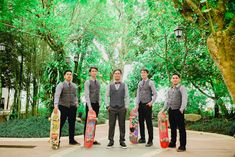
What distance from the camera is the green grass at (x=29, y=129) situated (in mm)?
9984

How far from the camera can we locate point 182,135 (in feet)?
23.2

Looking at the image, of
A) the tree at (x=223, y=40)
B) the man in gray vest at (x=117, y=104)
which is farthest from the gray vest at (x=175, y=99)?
the tree at (x=223, y=40)

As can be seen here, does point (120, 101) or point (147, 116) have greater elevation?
point (120, 101)

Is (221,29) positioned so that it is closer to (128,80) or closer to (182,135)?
(182,135)

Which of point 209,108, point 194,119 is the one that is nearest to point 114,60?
point 209,108

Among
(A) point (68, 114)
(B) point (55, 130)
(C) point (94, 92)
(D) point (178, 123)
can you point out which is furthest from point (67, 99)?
(D) point (178, 123)

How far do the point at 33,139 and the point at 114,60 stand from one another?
56.6ft

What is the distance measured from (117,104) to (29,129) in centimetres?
440

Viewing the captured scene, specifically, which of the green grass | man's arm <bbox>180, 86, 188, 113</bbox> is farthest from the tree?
the green grass

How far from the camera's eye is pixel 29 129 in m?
10.5

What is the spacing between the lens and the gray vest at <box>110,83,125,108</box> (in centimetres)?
753

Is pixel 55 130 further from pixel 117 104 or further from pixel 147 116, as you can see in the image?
pixel 147 116

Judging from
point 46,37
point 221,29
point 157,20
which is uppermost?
point 157,20

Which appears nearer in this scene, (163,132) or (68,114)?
(163,132)
